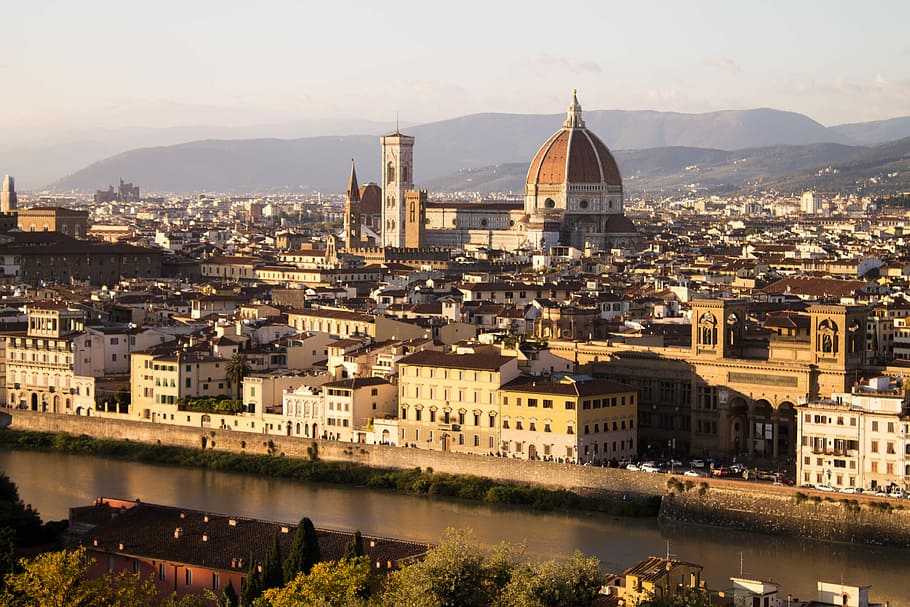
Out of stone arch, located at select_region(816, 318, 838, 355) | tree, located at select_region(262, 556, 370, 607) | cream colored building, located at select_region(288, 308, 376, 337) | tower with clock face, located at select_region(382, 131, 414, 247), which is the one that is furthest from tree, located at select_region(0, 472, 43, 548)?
tower with clock face, located at select_region(382, 131, 414, 247)

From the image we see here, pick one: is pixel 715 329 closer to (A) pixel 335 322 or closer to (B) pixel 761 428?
(B) pixel 761 428

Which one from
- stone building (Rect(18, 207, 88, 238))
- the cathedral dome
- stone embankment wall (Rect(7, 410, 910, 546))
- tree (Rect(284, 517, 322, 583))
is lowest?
stone embankment wall (Rect(7, 410, 910, 546))

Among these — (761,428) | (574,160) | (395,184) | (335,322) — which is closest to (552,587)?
(761,428)

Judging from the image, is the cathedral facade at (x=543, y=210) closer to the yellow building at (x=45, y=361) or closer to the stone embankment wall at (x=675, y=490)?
the yellow building at (x=45, y=361)

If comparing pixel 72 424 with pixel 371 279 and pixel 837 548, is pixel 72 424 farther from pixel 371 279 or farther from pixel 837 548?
pixel 371 279

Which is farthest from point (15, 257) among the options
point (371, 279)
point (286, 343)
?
point (286, 343)

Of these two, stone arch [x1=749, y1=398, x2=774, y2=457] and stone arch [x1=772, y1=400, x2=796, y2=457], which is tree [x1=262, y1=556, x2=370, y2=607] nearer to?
stone arch [x1=772, y1=400, x2=796, y2=457]
